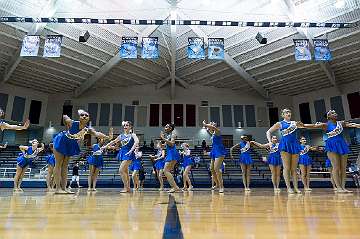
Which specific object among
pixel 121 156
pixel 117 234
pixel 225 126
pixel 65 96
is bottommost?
pixel 117 234

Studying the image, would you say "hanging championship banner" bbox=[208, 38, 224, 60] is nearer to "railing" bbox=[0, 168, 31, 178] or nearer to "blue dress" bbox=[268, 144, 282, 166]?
"blue dress" bbox=[268, 144, 282, 166]

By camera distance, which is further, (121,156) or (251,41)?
(251,41)

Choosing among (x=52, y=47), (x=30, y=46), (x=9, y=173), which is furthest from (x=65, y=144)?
(x=9, y=173)

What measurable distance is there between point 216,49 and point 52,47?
8.48m

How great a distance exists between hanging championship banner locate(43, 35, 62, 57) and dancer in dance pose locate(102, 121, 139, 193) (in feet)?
32.6

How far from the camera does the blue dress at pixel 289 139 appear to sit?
5.68 metres

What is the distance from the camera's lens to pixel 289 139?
5.73 m

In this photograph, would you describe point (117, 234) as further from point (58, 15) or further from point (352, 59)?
point (352, 59)

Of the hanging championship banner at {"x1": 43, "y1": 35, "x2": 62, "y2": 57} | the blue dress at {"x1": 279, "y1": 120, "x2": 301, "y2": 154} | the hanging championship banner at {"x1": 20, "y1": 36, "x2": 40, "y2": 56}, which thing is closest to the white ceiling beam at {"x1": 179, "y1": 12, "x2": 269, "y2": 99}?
the hanging championship banner at {"x1": 43, "y1": 35, "x2": 62, "y2": 57}

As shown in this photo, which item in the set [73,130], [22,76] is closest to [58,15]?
[22,76]

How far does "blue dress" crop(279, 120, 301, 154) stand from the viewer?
5.68 meters

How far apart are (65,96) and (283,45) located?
19.7 meters

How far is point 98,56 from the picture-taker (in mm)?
21781

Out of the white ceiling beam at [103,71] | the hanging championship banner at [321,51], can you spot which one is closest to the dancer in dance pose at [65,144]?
the hanging championship banner at [321,51]
